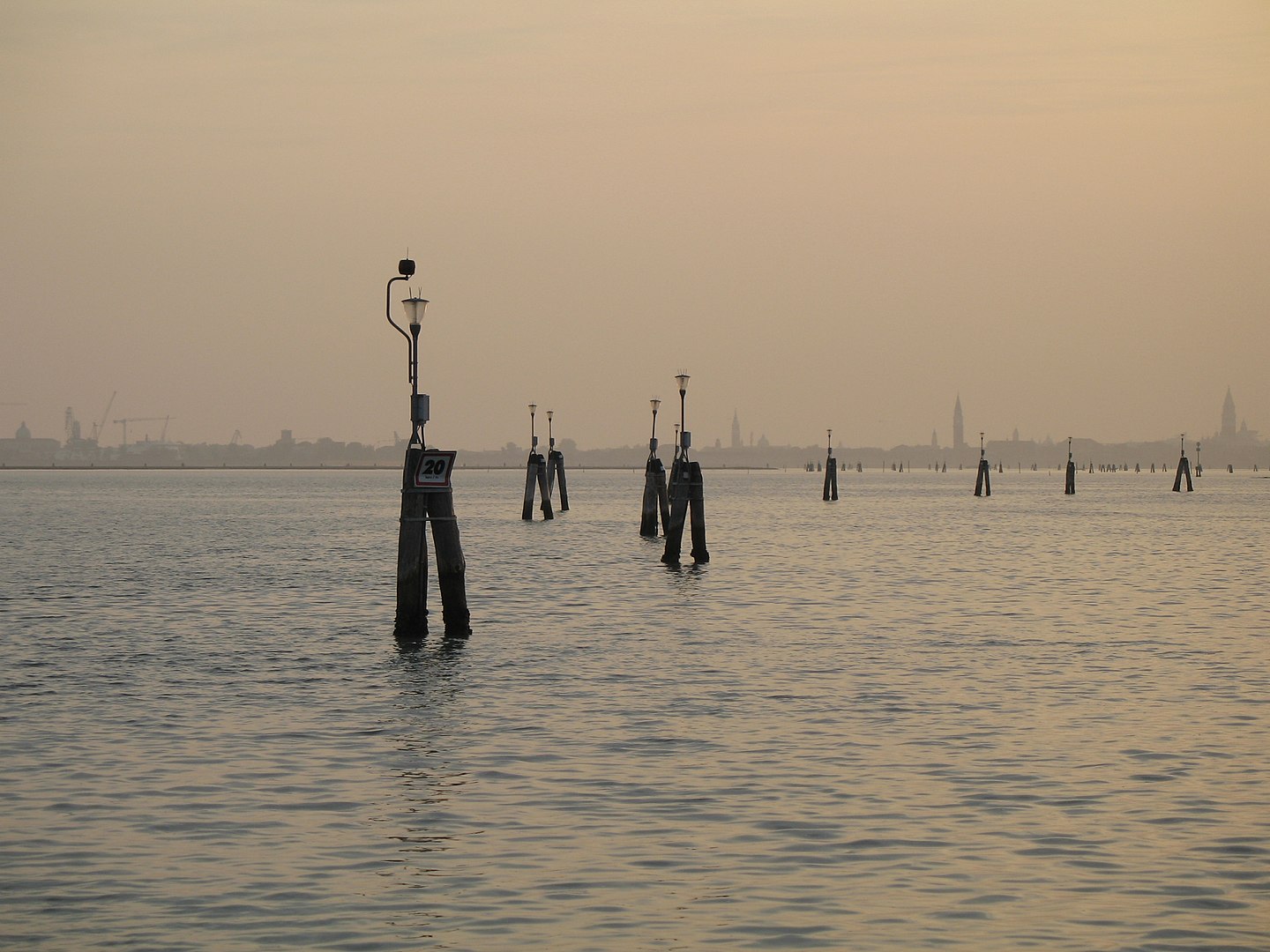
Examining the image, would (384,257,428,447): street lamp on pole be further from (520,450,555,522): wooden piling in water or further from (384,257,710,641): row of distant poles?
(520,450,555,522): wooden piling in water

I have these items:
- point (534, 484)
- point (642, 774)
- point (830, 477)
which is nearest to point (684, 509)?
point (642, 774)

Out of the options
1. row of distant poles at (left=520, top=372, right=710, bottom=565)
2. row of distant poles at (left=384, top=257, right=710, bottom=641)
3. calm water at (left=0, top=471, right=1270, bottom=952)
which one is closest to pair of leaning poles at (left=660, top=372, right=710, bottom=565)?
row of distant poles at (left=520, top=372, right=710, bottom=565)

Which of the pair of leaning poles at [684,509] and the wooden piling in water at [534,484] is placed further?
the wooden piling in water at [534,484]

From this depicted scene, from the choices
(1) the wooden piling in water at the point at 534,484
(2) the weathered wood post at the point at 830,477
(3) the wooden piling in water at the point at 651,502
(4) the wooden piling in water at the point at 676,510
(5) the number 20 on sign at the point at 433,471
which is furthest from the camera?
(2) the weathered wood post at the point at 830,477

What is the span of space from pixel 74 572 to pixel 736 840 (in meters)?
34.3

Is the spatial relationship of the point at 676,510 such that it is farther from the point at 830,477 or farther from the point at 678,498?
the point at 830,477

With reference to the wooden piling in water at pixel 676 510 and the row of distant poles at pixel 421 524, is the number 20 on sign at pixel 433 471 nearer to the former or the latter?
the row of distant poles at pixel 421 524

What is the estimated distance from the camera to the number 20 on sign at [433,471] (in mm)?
21891

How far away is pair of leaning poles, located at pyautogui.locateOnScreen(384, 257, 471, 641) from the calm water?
1213 millimetres

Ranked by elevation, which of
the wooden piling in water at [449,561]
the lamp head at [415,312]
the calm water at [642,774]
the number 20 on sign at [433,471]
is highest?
the lamp head at [415,312]

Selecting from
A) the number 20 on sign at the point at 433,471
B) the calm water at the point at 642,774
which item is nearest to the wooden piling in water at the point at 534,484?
the calm water at the point at 642,774

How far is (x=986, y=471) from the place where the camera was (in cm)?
13788

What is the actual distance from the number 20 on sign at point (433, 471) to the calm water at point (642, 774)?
2.33m

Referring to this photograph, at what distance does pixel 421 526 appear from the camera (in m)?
21.9
